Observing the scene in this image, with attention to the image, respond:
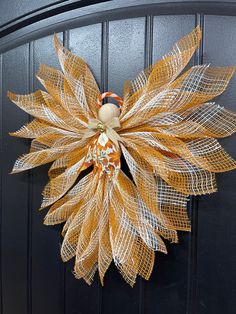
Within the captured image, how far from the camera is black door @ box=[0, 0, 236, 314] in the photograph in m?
0.64

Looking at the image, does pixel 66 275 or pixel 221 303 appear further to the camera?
pixel 66 275

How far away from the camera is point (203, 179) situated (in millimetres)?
599

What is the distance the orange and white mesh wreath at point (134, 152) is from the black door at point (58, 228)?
0.05 m

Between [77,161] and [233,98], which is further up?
[233,98]

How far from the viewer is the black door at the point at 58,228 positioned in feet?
2.11

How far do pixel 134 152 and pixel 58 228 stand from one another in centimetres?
28

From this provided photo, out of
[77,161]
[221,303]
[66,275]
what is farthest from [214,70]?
[66,275]

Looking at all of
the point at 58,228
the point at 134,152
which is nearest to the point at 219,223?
the point at 134,152

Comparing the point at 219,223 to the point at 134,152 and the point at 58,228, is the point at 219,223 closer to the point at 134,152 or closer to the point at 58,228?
the point at 134,152

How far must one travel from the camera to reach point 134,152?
0.64 meters

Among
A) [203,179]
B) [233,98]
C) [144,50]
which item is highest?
[144,50]

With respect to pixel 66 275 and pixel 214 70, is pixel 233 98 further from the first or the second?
pixel 66 275

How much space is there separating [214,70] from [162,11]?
16 centimetres

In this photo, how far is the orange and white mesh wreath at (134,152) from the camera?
23.4 inches
